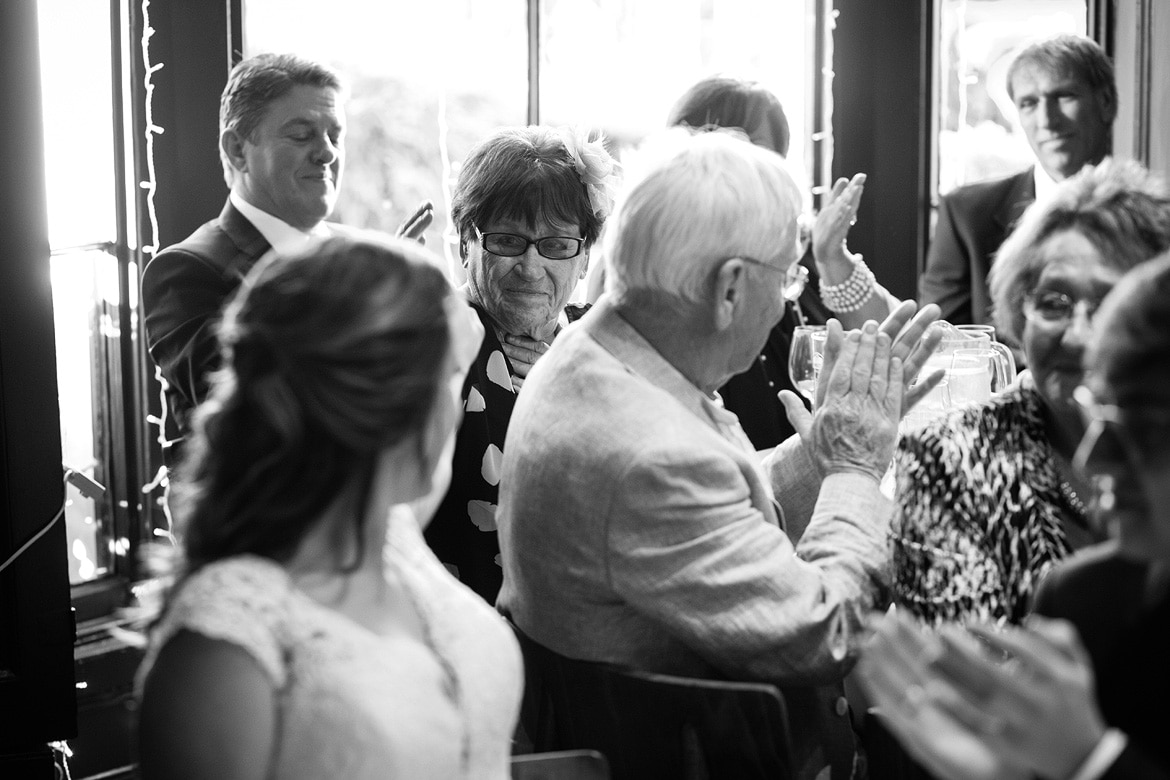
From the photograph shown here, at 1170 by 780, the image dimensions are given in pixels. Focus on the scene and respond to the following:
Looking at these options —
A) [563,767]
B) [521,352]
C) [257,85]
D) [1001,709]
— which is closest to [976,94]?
[257,85]

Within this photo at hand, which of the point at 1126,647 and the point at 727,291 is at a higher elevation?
the point at 727,291

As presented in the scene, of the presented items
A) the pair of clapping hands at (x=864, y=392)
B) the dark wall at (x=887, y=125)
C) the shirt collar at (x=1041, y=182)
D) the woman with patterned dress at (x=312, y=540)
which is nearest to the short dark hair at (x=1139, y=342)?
the woman with patterned dress at (x=312, y=540)

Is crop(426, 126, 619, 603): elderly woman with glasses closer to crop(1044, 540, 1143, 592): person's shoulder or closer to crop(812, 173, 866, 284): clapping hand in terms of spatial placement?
crop(812, 173, 866, 284): clapping hand

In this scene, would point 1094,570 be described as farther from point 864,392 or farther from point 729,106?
point 729,106

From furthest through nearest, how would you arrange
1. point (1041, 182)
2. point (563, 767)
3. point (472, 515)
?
1. point (1041, 182)
2. point (472, 515)
3. point (563, 767)

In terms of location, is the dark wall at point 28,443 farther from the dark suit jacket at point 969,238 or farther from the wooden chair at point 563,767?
the dark suit jacket at point 969,238

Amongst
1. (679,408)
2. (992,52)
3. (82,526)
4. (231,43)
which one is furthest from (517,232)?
(992,52)

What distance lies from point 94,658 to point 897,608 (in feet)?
7.11

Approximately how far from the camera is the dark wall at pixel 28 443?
2.61 m

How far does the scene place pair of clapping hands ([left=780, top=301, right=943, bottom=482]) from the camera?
6.32 ft

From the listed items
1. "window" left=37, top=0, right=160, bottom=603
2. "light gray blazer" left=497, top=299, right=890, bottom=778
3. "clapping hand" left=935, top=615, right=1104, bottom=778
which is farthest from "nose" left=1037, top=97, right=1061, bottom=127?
"clapping hand" left=935, top=615, right=1104, bottom=778

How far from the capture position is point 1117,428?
0.94m

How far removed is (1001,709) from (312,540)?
611 mm

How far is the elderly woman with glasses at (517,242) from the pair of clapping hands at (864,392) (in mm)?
624
